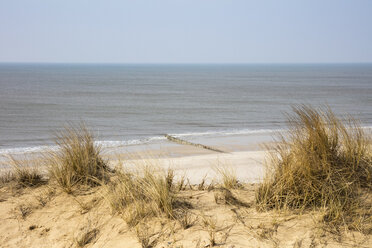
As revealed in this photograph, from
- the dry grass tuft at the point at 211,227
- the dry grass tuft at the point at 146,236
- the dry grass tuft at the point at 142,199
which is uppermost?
the dry grass tuft at the point at 142,199

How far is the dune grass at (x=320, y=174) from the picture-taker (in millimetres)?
4238

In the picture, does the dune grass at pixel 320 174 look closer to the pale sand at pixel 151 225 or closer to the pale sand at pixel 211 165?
the pale sand at pixel 151 225

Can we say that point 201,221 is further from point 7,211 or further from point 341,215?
point 7,211

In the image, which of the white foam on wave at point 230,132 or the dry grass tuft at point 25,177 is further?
the white foam on wave at point 230,132

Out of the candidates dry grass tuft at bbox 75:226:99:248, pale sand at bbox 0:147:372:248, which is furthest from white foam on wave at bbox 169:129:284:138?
dry grass tuft at bbox 75:226:99:248

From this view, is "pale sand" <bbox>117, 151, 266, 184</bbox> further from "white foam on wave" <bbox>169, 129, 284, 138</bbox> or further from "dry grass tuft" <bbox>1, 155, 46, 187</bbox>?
"white foam on wave" <bbox>169, 129, 284, 138</bbox>

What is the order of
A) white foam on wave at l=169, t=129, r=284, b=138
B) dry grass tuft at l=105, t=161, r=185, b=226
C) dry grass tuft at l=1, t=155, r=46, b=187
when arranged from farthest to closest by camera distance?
white foam on wave at l=169, t=129, r=284, b=138 < dry grass tuft at l=1, t=155, r=46, b=187 < dry grass tuft at l=105, t=161, r=185, b=226

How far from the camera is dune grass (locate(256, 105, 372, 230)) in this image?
4.24 metres

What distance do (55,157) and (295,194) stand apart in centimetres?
380

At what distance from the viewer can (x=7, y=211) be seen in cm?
475

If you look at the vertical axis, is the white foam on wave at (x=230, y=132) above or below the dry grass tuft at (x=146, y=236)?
below

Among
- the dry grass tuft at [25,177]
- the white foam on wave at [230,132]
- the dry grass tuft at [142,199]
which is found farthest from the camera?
the white foam on wave at [230,132]

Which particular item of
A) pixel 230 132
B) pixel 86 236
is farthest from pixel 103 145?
pixel 86 236

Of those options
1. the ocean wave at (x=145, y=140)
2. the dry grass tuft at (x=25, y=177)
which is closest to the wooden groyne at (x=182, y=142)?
the ocean wave at (x=145, y=140)
